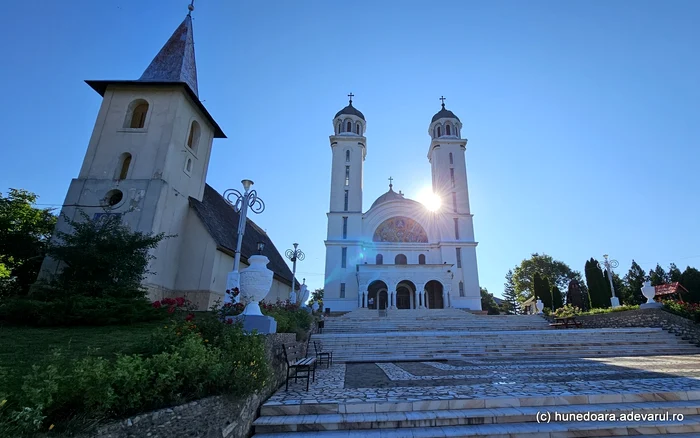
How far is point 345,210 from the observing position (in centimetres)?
3403

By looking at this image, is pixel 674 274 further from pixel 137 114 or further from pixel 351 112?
pixel 137 114

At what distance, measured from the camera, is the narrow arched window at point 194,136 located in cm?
1788

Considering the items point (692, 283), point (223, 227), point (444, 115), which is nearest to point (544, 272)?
point (692, 283)

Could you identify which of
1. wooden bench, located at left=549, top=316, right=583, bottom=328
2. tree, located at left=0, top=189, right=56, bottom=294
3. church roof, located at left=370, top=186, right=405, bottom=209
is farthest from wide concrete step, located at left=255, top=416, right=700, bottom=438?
church roof, located at left=370, top=186, right=405, bottom=209

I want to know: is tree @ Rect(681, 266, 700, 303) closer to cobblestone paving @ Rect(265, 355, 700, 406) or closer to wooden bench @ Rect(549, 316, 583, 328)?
wooden bench @ Rect(549, 316, 583, 328)

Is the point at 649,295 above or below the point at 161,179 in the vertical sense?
below

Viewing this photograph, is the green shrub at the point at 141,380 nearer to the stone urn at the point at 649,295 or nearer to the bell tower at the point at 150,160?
the bell tower at the point at 150,160

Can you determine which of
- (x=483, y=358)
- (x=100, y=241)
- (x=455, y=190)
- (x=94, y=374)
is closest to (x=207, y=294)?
(x=100, y=241)

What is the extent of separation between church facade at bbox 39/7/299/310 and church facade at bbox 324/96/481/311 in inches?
589

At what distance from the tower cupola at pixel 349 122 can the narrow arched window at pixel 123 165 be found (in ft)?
80.4

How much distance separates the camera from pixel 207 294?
48.6 ft

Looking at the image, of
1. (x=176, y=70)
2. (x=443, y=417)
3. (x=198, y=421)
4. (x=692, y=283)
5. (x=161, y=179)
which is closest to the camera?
(x=198, y=421)

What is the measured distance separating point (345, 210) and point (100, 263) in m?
24.7

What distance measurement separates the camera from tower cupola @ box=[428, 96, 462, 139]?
124 ft
